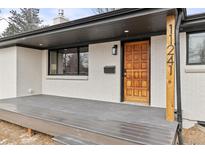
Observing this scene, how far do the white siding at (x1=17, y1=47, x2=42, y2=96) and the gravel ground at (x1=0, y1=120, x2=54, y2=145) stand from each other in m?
2.55

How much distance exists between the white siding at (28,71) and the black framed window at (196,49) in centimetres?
597

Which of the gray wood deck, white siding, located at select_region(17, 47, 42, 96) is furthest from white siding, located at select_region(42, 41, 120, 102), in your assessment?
the gray wood deck

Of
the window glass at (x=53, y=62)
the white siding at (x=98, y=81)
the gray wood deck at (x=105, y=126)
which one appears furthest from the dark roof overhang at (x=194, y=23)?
the window glass at (x=53, y=62)

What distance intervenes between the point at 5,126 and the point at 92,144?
3.11 metres

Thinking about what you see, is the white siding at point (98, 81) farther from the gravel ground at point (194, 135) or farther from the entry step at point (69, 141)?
the entry step at point (69, 141)

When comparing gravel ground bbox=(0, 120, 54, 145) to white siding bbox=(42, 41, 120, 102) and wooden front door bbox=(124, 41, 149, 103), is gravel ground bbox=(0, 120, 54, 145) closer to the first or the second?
white siding bbox=(42, 41, 120, 102)

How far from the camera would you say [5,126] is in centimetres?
445

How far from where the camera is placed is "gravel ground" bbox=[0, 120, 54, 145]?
344cm

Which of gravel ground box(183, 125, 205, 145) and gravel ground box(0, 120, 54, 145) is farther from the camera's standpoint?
gravel ground box(0, 120, 54, 145)

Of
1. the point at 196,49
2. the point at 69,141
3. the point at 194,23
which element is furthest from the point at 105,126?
the point at 194,23

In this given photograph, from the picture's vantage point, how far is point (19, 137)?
12.1 ft

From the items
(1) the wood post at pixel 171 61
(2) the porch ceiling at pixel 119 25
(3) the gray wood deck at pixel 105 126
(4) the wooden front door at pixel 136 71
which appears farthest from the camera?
(4) the wooden front door at pixel 136 71

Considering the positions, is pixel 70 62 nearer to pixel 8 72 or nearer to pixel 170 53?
pixel 8 72

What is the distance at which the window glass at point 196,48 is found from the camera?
4008mm
